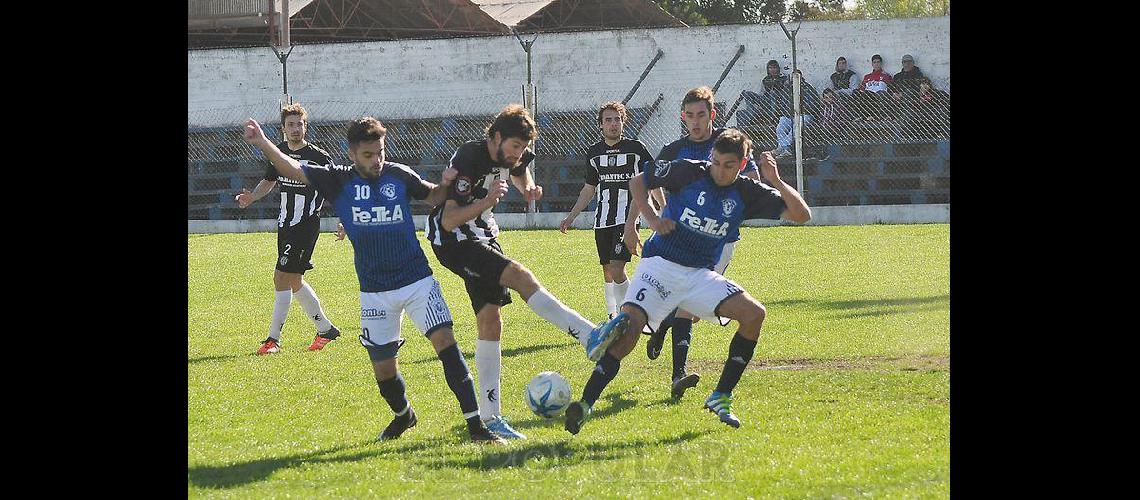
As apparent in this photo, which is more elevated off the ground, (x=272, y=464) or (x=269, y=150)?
(x=269, y=150)

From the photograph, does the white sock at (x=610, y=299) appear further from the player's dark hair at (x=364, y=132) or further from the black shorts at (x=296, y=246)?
the player's dark hair at (x=364, y=132)

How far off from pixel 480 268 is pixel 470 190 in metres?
0.47

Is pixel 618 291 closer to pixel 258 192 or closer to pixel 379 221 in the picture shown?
pixel 258 192

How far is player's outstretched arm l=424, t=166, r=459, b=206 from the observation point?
719 cm

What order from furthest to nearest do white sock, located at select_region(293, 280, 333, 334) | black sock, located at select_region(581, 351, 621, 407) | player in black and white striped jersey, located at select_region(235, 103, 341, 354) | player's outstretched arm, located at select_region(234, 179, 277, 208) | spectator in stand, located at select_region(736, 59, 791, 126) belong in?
spectator in stand, located at select_region(736, 59, 791, 126) → white sock, located at select_region(293, 280, 333, 334) → player in black and white striped jersey, located at select_region(235, 103, 341, 354) → player's outstretched arm, located at select_region(234, 179, 277, 208) → black sock, located at select_region(581, 351, 621, 407)

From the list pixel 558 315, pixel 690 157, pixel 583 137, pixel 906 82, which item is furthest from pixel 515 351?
pixel 583 137

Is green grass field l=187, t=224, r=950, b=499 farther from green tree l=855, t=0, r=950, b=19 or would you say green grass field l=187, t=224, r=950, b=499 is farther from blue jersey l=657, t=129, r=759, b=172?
green tree l=855, t=0, r=950, b=19

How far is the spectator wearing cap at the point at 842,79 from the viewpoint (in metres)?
23.2

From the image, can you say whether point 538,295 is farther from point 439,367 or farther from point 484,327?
point 439,367

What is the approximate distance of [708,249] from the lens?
7480 mm

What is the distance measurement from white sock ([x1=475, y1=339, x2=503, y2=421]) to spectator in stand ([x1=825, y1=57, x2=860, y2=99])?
1670 cm

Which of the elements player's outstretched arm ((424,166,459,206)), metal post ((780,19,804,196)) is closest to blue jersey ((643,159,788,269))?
player's outstretched arm ((424,166,459,206))

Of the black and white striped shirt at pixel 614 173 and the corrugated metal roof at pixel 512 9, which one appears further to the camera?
the corrugated metal roof at pixel 512 9

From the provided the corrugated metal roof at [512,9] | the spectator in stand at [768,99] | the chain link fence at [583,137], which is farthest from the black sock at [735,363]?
the corrugated metal roof at [512,9]
